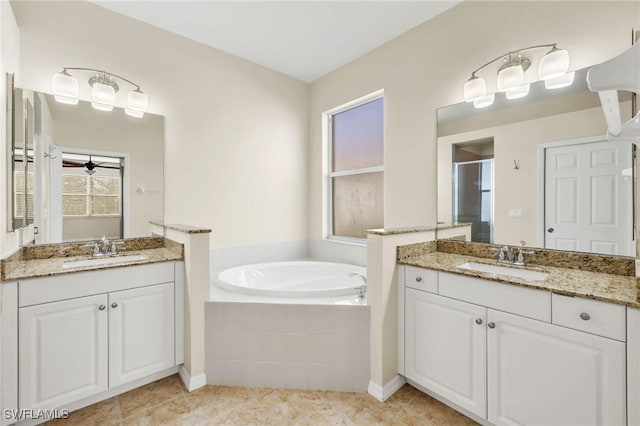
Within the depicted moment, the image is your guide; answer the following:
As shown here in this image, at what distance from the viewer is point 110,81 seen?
221 centimetres

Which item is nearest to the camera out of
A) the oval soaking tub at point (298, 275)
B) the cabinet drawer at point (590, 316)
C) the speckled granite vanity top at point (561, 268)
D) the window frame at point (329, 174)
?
the cabinet drawer at point (590, 316)

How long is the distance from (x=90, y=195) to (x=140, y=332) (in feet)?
3.56

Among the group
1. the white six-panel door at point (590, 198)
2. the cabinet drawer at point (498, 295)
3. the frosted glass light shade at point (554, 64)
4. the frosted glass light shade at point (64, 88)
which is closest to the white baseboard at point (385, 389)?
the cabinet drawer at point (498, 295)

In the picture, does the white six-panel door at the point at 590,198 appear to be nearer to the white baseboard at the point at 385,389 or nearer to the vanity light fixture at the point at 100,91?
the white baseboard at the point at 385,389

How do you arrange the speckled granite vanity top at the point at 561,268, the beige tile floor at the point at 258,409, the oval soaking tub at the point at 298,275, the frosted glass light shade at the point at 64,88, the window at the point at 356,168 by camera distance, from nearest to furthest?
the speckled granite vanity top at the point at 561,268
the beige tile floor at the point at 258,409
the frosted glass light shade at the point at 64,88
the oval soaking tub at the point at 298,275
the window at the point at 356,168

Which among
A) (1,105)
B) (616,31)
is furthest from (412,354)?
(1,105)

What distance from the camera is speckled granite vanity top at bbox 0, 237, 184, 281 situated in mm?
1492

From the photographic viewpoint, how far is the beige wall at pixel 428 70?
164 cm

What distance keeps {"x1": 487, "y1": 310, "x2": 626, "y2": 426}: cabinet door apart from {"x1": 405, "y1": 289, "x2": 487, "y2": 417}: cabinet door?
55mm

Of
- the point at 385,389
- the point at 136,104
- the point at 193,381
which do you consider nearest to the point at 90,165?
the point at 136,104

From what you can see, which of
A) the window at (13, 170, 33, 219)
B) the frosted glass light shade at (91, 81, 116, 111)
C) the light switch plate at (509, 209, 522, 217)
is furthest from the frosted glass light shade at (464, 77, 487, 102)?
the window at (13, 170, 33, 219)

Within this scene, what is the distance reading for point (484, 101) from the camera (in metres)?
2.02

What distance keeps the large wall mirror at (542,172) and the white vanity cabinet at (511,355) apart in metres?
0.61

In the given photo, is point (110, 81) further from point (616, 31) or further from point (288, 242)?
point (616, 31)
